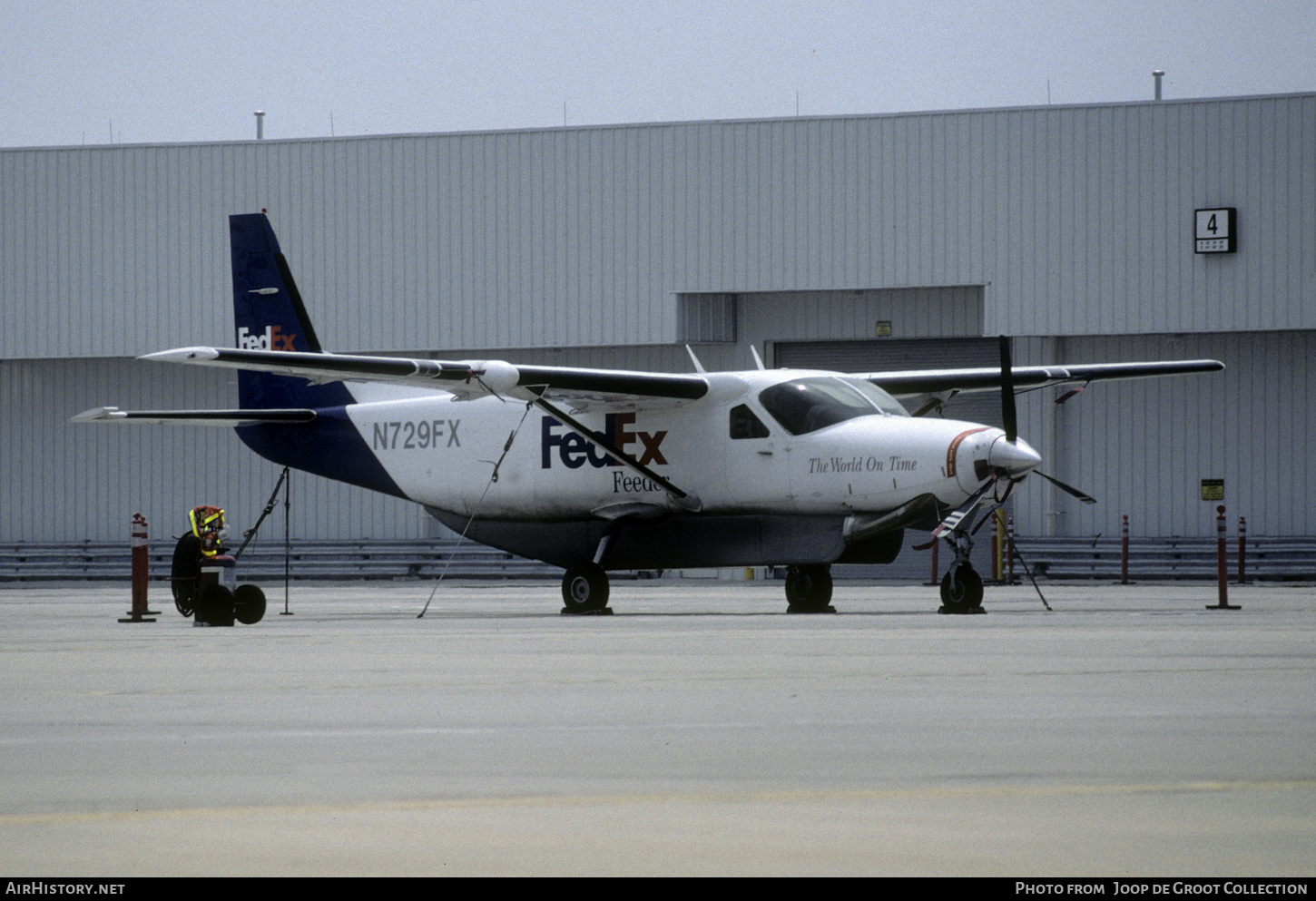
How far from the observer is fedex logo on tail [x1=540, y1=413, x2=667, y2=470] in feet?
67.7

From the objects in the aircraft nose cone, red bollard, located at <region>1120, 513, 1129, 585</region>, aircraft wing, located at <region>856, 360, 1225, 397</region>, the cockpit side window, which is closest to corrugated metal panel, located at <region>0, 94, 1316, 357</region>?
red bollard, located at <region>1120, 513, 1129, 585</region>

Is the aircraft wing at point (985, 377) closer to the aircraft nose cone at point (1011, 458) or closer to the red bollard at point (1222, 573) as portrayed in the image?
the red bollard at point (1222, 573)

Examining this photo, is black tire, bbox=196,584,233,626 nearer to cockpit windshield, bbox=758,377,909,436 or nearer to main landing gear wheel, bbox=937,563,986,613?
cockpit windshield, bbox=758,377,909,436

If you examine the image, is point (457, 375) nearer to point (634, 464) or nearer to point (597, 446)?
Answer: point (634, 464)

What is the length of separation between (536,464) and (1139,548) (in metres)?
14.1

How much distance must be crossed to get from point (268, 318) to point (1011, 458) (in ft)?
34.6

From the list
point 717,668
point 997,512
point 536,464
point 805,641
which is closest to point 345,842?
point 717,668

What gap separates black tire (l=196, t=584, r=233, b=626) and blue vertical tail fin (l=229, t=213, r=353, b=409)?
6501 millimetres

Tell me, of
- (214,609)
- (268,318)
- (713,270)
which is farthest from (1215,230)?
(214,609)

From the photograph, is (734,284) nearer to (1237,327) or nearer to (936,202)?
(936,202)

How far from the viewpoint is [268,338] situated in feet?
78.9

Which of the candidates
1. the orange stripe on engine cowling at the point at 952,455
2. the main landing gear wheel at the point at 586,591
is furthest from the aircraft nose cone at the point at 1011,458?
the main landing gear wheel at the point at 586,591

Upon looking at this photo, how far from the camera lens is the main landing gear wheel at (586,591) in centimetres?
1992

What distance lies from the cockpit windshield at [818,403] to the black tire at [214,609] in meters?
5.93
